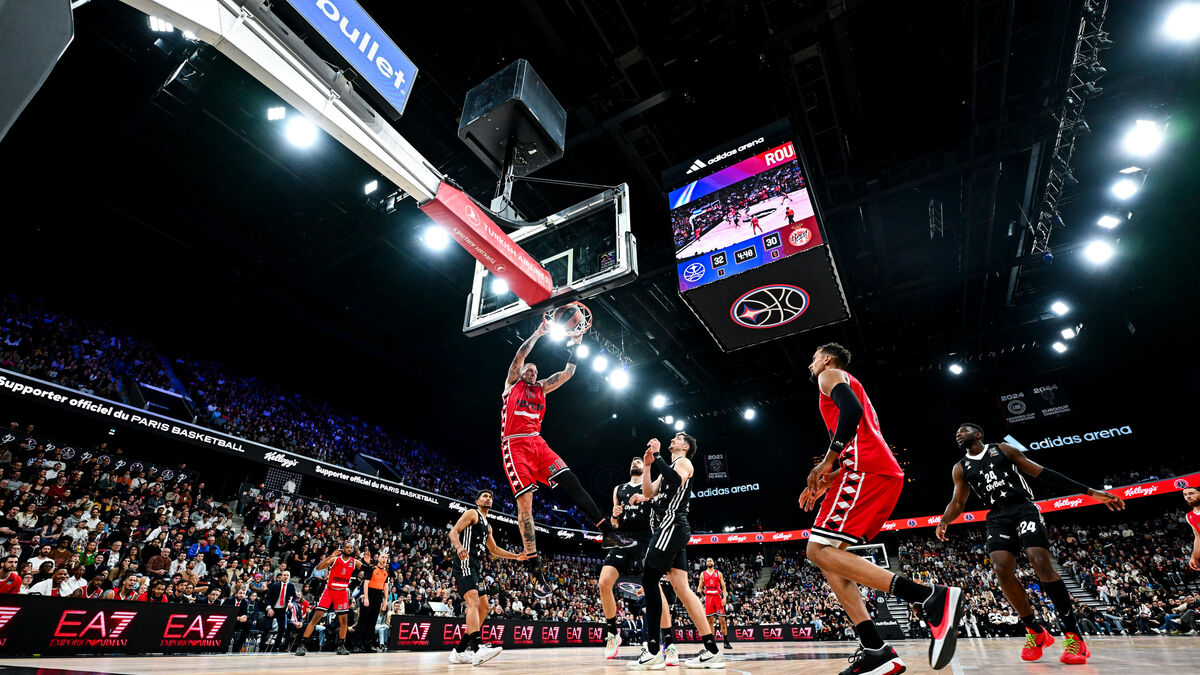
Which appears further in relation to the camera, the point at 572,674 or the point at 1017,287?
the point at 1017,287

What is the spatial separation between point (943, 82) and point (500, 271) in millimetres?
8346

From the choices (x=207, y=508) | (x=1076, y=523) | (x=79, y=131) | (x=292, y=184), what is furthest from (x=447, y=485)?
(x=1076, y=523)

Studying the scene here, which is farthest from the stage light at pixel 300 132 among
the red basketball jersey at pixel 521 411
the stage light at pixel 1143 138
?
the stage light at pixel 1143 138

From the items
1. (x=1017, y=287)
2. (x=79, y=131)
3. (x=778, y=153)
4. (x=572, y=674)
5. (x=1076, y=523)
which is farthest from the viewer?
(x=1076, y=523)

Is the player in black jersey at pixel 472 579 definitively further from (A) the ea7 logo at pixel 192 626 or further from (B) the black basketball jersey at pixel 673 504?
(A) the ea7 logo at pixel 192 626

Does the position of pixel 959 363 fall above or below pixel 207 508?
above

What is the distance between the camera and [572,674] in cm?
383

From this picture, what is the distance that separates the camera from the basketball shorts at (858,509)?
9.50 ft

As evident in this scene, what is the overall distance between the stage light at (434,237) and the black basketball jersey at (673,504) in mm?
8652

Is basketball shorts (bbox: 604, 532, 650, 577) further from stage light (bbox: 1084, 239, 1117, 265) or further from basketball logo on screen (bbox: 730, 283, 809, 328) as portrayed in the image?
stage light (bbox: 1084, 239, 1117, 265)

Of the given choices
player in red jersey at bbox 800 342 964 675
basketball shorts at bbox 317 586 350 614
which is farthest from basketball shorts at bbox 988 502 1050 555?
basketball shorts at bbox 317 586 350 614

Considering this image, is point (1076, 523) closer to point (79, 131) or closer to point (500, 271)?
point (500, 271)

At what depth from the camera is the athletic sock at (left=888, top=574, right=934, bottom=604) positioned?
8.78 feet

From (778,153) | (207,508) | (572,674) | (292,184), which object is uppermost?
(292,184)
